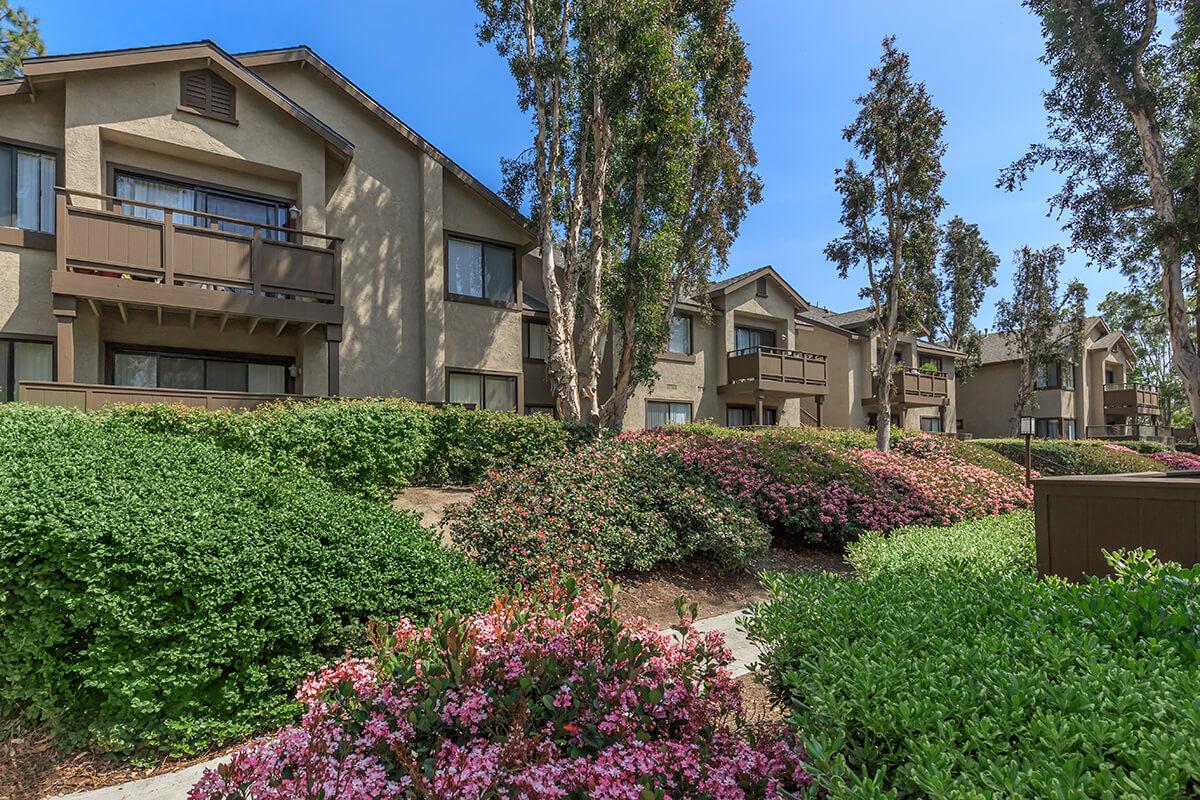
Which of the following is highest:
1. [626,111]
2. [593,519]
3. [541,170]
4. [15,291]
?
[626,111]

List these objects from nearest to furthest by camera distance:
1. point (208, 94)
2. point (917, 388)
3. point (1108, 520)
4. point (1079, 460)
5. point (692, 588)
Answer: point (1108, 520) → point (692, 588) → point (208, 94) → point (1079, 460) → point (917, 388)

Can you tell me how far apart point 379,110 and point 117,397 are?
9593 mm

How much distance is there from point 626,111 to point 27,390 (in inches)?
520

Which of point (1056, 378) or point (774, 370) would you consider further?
point (1056, 378)

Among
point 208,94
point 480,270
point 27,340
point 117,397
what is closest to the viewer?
point 117,397

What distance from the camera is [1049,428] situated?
1670 inches

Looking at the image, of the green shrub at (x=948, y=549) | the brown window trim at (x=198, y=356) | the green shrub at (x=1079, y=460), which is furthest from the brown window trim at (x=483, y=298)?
A: the green shrub at (x=1079, y=460)

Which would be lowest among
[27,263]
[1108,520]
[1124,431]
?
[1124,431]

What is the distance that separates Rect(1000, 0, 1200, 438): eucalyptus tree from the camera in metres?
13.4

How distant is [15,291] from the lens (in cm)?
1137

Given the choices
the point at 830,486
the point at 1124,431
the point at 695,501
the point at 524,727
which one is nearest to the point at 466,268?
the point at 695,501

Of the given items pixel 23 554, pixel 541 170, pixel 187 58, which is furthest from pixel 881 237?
pixel 23 554

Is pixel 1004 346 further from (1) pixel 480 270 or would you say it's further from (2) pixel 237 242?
(2) pixel 237 242

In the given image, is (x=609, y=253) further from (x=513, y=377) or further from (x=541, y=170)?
(x=513, y=377)
